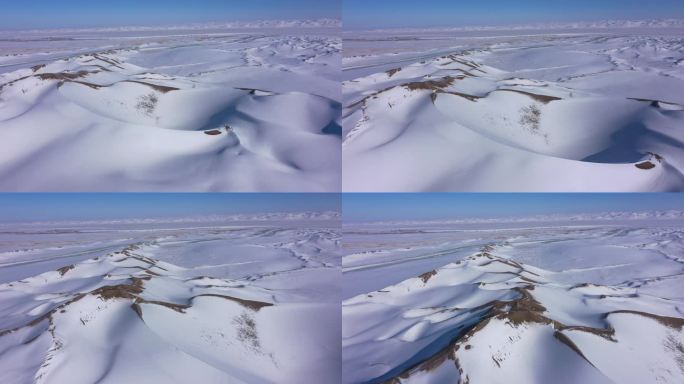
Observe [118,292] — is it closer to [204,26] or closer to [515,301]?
[515,301]

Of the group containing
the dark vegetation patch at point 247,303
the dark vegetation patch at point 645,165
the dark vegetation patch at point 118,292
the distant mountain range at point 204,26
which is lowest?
the dark vegetation patch at point 247,303

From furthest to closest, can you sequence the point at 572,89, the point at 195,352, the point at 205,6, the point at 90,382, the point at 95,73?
the point at 205,6 < the point at 95,73 < the point at 572,89 < the point at 195,352 < the point at 90,382

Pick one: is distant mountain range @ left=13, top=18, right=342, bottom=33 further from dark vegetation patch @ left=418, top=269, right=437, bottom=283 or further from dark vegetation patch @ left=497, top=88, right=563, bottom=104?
dark vegetation patch @ left=418, top=269, right=437, bottom=283

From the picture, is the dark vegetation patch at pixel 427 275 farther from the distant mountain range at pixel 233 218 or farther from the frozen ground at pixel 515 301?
the distant mountain range at pixel 233 218

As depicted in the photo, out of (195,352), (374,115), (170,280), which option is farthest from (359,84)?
(195,352)

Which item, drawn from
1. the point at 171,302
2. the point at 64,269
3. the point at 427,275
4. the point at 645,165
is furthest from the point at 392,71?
the point at 64,269

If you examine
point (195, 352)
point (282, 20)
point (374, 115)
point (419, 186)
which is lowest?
point (195, 352)

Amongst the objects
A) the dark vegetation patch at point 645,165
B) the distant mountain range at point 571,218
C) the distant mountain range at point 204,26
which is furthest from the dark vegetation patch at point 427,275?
the distant mountain range at point 204,26

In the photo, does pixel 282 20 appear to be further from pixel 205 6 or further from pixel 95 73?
pixel 95 73
